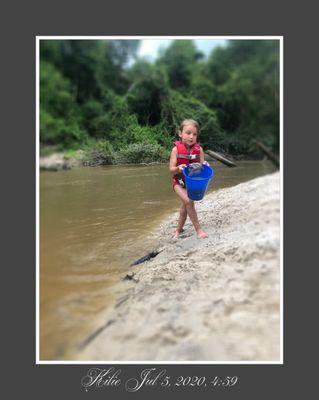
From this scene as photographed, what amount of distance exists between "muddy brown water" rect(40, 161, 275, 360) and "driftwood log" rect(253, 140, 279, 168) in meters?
0.09

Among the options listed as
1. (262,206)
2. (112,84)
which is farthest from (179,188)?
(112,84)

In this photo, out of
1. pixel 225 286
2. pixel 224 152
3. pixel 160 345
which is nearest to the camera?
pixel 160 345

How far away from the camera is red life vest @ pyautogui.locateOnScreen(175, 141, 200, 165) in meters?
3.63

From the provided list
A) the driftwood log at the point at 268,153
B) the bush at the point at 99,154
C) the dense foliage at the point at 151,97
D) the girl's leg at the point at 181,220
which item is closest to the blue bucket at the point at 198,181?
the dense foliage at the point at 151,97

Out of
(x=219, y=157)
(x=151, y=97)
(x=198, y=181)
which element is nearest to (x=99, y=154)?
(x=151, y=97)

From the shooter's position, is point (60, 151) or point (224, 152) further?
point (224, 152)

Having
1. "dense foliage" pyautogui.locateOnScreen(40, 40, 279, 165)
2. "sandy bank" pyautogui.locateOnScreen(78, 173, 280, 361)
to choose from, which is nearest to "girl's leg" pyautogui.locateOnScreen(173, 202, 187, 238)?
"sandy bank" pyautogui.locateOnScreen(78, 173, 280, 361)

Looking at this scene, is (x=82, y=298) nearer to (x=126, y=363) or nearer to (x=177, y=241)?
(x=126, y=363)

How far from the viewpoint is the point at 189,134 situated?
356 centimetres

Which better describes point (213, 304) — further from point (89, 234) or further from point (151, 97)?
point (151, 97)

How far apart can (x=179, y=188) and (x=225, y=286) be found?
1.20 metres

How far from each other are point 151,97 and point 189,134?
1.44 feet

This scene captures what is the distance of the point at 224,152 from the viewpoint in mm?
3725

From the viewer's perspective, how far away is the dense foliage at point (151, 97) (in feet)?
10.2
